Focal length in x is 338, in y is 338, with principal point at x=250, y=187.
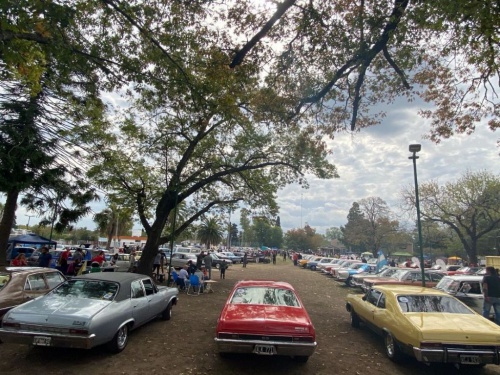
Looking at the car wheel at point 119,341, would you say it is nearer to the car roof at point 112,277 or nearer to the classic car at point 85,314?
the classic car at point 85,314

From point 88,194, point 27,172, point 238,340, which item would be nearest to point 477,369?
point 238,340

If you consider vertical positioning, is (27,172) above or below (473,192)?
below

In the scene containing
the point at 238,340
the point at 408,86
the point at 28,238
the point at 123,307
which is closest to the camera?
the point at 238,340

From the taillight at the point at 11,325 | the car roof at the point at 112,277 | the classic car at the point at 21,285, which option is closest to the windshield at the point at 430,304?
the car roof at the point at 112,277

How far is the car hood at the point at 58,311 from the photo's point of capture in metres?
5.54

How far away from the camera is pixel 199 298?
13.4 metres

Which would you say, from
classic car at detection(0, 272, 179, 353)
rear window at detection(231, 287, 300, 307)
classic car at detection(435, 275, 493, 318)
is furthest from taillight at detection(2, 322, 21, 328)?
classic car at detection(435, 275, 493, 318)

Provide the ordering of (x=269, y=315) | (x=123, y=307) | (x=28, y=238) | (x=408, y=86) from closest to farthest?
(x=269, y=315) → (x=123, y=307) → (x=408, y=86) → (x=28, y=238)

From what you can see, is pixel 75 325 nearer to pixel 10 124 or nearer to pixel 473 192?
pixel 10 124

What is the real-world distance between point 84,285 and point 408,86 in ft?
28.5

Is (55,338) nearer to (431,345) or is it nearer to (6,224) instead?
(431,345)

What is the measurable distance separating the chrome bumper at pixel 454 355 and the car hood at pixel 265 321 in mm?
1847

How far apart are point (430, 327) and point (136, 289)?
229 inches

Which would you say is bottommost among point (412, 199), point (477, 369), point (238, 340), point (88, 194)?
point (477, 369)
